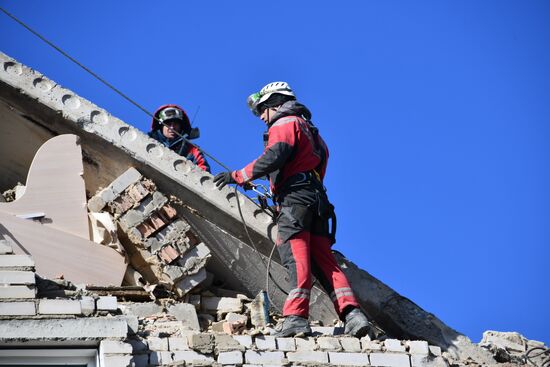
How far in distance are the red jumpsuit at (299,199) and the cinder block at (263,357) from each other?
86cm

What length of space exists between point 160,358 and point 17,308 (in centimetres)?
112

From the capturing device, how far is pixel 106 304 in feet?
32.2

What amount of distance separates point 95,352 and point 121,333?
0.23 metres

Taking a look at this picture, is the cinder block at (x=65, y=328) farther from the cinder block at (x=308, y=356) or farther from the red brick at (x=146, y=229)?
the red brick at (x=146, y=229)

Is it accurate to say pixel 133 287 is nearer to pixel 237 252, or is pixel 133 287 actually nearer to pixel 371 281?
pixel 237 252

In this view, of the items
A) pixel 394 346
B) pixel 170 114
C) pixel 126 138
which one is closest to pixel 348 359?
pixel 394 346

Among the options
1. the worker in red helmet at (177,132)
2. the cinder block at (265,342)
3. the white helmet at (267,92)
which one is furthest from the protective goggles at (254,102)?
the cinder block at (265,342)

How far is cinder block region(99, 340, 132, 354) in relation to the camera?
945 centimetres

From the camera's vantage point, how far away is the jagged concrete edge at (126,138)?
11.9m

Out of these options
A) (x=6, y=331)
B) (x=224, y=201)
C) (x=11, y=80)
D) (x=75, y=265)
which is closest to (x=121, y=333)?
(x=6, y=331)

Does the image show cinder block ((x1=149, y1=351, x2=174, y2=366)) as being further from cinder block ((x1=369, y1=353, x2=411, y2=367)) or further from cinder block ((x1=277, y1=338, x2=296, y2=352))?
cinder block ((x1=369, y1=353, x2=411, y2=367))

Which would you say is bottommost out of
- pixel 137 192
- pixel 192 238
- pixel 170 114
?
pixel 192 238

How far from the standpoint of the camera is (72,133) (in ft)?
39.2

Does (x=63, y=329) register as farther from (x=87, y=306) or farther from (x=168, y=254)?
(x=168, y=254)
